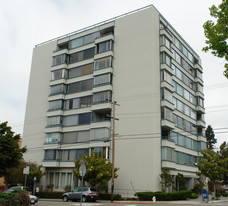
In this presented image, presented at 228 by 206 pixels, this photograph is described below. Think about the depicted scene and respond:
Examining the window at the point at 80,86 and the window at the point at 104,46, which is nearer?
the window at the point at 104,46

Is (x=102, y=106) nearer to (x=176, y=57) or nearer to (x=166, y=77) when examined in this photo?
(x=166, y=77)

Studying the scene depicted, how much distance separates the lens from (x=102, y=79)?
45.9m

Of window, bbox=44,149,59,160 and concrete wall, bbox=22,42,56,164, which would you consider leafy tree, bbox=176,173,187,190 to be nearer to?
window, bbox=44,149,59,160

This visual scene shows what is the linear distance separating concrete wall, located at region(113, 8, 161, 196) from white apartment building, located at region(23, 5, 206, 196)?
0.45ft

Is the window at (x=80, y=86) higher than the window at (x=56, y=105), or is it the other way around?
the window at (x=80, y=86)

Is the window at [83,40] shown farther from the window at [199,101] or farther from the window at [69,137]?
the window at [199,101]

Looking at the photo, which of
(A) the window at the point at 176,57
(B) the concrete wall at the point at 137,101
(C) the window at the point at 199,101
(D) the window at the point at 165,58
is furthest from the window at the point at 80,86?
(C) the window at the point at 199,101

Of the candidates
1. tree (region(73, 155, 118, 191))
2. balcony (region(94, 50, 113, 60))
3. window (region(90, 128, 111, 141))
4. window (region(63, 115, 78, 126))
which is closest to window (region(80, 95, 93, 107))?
window (region(63, 115, 78, 126))

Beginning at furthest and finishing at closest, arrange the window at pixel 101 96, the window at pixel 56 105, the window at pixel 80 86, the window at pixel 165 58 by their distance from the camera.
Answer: the window at pixel 56 105, the window at pixel 80 86, the window at pixel 165 58, the window at pixel 101 96

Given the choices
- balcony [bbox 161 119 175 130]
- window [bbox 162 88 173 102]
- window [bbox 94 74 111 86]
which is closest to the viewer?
balcony [bbox 161 119 175 130]

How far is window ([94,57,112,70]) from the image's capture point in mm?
45938

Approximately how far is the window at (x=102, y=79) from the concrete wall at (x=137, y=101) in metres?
1.00

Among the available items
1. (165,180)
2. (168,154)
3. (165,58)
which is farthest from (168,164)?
(165,58)

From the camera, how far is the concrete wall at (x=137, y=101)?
39031mm
